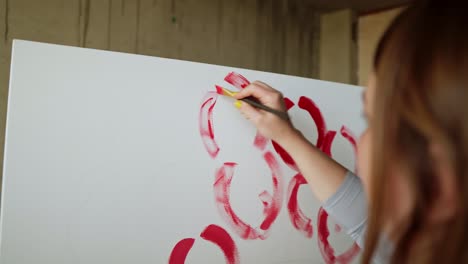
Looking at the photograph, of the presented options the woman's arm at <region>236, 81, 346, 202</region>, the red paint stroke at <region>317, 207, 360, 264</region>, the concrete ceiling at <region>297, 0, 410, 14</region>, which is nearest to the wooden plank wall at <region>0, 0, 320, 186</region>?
the concrete ceiling at <region>297, 0, 410, 14</region>

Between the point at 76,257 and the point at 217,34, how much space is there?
78cm

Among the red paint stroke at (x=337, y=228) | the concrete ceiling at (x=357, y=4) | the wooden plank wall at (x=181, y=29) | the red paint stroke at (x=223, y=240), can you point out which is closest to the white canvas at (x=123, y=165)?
the red paint stroke at (x=223, y=240)

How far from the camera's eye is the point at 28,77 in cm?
64

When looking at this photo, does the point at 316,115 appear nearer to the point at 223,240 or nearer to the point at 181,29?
the point at 223,240

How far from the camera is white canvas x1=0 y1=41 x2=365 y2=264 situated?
64cm

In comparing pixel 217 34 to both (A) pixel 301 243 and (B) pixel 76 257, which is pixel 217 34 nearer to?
(A) pixel 301 243

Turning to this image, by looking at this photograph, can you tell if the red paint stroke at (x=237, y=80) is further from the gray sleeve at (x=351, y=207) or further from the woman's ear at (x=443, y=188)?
the woman's ear at (x=443, y=188)

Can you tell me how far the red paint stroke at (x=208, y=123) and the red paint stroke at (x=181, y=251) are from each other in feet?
0.55

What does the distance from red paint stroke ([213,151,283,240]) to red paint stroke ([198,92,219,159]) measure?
44 millimetres

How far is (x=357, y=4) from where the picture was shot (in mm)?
1445

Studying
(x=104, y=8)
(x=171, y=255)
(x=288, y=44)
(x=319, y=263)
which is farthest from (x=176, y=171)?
(x=288, y=44)

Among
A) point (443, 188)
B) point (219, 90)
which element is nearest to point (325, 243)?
point (219, 90)

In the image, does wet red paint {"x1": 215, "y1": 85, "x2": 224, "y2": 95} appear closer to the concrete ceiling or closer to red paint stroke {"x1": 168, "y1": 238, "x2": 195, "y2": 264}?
red paint stroke {"x1": 168, "y1": 238, "x2": 195, "y2": 264}

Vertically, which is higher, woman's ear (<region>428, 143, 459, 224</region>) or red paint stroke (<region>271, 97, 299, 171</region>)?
red paint stroke (<region>271, 97, 299, 171</region>)
